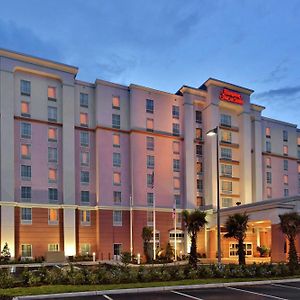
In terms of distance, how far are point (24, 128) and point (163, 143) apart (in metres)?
20.8

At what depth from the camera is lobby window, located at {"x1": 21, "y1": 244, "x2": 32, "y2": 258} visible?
53406 millimetres

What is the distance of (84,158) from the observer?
59.8 metres

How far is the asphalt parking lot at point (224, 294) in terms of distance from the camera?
701 inches

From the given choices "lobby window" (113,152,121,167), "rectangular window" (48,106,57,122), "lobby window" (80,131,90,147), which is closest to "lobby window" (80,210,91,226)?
"lobby window" (113,152,121,167)

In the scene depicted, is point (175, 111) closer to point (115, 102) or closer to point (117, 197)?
point (115, 102)

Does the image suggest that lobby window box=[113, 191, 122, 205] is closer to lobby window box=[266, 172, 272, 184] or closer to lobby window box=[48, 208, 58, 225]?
lobby window box=[48, 208, 58, 225]

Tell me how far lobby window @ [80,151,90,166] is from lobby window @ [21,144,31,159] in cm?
741

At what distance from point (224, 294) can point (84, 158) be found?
43157 millimetres

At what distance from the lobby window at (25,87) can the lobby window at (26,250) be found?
66.4 feet

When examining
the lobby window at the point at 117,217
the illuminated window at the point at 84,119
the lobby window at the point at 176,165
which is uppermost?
the illuminated window at the point at 84,119

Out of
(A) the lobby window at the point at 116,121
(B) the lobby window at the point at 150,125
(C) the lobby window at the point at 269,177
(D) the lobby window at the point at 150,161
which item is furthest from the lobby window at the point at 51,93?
(C) the lobby window at the point at 269,177

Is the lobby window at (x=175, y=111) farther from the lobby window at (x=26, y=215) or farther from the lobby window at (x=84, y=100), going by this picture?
the lobby window at (x=26, y=215)

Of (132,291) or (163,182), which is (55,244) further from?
(132,291)

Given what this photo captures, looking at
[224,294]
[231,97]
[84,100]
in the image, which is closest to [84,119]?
[84,100]
